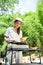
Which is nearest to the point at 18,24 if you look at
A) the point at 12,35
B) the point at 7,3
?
the point at 12,35

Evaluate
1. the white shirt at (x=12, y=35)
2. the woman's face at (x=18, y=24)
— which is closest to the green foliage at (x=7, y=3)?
the woman's face at (x=18, y=24)

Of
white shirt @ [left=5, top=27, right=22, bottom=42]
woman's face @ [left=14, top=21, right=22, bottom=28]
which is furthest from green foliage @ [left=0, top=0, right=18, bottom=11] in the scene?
white shirt @ [left=5, top=27, right=22, bottom=42]

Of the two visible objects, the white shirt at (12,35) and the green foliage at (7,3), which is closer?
the white shirt at (12,35)

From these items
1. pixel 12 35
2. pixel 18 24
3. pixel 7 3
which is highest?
pixel 7 3

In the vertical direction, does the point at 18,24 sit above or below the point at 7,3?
below

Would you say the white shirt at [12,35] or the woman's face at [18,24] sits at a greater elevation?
the woman's face at [18,24]

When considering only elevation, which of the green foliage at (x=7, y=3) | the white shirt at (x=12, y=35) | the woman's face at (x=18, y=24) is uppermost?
the green foliage at (x=7, y=3)

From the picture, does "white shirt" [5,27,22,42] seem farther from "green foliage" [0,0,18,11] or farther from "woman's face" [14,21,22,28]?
"green foliage" [0,0,18,11]

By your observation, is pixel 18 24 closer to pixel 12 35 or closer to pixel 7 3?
pixel 12 35

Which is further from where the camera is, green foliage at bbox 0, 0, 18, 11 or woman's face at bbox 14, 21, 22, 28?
green foliage at bbox 0, 0, 18, 11

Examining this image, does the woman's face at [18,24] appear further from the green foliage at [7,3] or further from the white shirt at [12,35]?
the green foliage at [7,3]

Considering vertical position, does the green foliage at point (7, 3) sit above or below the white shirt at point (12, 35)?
above

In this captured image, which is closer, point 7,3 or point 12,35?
point 12,35

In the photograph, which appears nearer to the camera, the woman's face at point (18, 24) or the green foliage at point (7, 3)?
the woman's face at point (18, 24)
